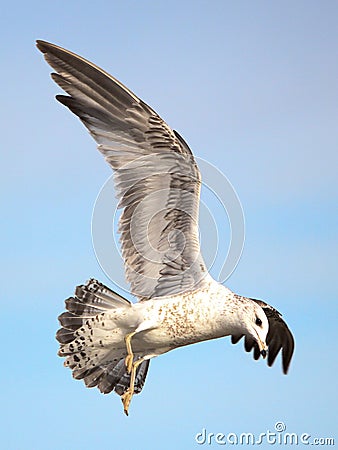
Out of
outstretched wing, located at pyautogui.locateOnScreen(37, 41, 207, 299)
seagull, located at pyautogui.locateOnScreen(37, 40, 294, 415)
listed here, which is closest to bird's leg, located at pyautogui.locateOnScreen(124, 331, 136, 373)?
seagull, located at pyautogui.locateOnScreen(37, 40, 294, 415)

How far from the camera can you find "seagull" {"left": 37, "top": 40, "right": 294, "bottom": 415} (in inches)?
436

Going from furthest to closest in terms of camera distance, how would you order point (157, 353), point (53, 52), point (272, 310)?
point (272, 310) → point (157, 353) → point (53, 52)

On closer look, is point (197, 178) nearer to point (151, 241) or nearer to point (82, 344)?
point (151, 241)

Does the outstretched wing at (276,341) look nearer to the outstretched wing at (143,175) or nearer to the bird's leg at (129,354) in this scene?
the outstretched wing at (143,175)

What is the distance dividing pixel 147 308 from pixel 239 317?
3.27 ft

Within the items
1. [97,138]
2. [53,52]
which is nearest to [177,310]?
[97,138]

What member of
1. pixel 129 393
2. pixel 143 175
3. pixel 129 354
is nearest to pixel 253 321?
pixel 129 354

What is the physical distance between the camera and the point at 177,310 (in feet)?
36.7

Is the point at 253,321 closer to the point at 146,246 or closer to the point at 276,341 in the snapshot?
the point at 146,246

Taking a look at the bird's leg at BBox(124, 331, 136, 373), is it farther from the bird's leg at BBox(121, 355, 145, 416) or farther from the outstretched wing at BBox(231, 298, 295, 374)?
the outstretched wing at BBox(231, 298, 295, 374)

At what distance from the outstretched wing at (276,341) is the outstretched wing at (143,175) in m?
1.69

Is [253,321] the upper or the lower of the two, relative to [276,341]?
lower

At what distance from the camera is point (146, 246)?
1150 cm

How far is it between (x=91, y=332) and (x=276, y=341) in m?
2.69
